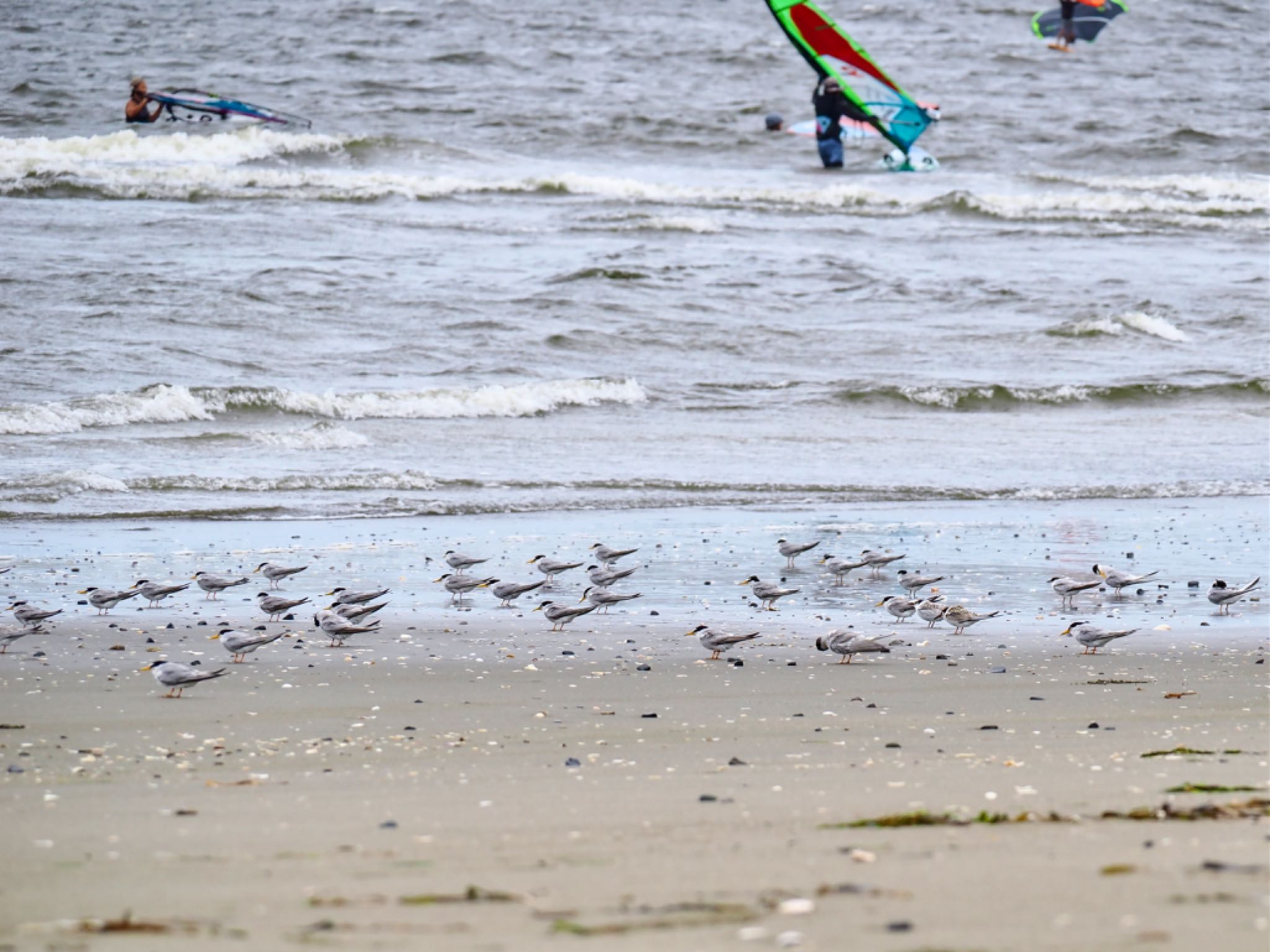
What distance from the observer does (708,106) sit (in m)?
37.6

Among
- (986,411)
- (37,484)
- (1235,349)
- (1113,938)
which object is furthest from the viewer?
(1235,349)

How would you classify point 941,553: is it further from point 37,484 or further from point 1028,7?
point 1028,7

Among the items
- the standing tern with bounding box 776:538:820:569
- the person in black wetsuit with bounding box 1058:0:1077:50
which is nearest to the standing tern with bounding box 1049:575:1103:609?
the standing tern with bounding box 776:538:820:569

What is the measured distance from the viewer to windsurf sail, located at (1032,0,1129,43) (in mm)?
44531

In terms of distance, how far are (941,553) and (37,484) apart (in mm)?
7512

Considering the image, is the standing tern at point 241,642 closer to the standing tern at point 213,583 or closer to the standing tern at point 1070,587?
the standing tern at point 213,583

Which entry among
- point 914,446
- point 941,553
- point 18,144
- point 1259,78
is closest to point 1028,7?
point 1259,78

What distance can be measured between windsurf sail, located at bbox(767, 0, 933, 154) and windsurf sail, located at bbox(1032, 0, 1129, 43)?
11055 mm

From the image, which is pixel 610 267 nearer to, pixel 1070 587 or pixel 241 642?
pixel 1070 587

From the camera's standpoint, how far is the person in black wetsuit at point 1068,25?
44281mm

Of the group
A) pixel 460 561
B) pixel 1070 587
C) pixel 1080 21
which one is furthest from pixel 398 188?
pixel 1080 21

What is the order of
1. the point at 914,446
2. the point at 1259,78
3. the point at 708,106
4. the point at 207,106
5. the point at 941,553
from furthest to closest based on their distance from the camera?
the point at 1259,78 → the point at 708,106 → the point at 207,106 → the point at 914,446 → the point at 941,553

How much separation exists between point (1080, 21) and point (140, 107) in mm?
27636

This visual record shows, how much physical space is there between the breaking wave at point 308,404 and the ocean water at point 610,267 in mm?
51
